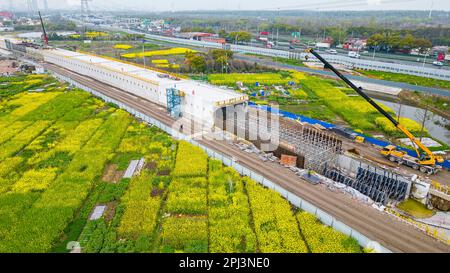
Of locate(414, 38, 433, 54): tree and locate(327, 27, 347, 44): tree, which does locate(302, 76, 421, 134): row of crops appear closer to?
→ locate(414, 38, 433, 54): tree

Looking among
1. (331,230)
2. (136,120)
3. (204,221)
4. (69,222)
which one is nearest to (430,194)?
(331,230)

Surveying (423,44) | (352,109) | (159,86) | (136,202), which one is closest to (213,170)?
(136,202)

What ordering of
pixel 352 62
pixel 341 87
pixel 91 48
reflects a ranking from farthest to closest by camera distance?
pixel 91 48
pixel 352 62
pixel 341 87

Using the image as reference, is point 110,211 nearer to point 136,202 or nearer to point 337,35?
point 136,202

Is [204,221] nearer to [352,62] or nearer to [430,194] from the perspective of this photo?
[430,194]

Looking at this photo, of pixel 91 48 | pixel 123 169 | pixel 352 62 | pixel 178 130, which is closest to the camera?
pixel 123 169

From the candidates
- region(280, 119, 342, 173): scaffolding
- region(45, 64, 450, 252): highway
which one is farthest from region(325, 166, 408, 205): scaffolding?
region(45, 64, 450, 252): highway
